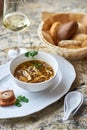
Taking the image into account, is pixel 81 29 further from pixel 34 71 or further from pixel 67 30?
pixel 34 71

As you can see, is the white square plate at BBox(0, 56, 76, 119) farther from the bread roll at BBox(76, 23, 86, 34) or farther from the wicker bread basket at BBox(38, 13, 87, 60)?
the bread roll at BBox(76, 23, 86, 34)

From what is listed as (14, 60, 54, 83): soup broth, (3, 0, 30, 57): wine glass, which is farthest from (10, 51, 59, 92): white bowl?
(3, 0, 30, 57): wine glass

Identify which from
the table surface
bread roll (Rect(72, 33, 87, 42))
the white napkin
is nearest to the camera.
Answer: the table surface

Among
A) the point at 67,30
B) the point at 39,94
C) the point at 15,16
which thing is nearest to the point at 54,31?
the point at 67,30

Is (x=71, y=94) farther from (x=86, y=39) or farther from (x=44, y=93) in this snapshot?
(x=86, y=39)

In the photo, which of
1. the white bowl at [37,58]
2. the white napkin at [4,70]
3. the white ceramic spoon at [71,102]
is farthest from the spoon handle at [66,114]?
the white napkin at [4,70]

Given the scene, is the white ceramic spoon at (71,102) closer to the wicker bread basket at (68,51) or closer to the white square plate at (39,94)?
the white square plate at (39,94)
